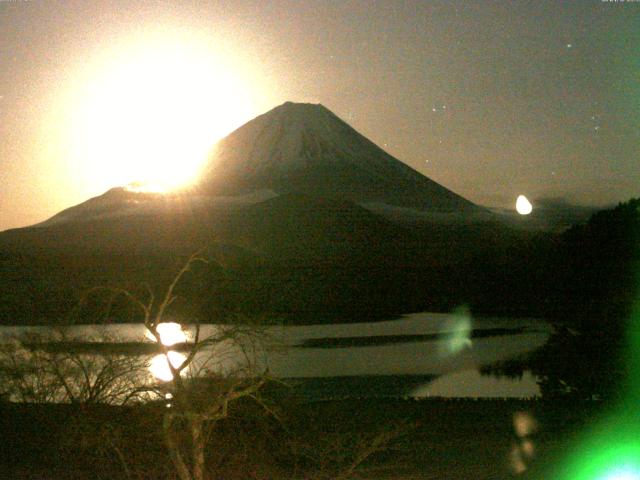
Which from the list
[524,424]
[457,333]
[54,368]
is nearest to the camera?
[54,368]

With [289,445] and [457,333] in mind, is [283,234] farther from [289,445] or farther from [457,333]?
[289,445]

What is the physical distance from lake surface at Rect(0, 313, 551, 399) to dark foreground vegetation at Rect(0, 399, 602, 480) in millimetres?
1109

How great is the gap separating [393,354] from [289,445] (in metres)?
14.9

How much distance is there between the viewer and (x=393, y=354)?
76.6 ft

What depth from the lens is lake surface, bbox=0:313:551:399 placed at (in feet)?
52.5

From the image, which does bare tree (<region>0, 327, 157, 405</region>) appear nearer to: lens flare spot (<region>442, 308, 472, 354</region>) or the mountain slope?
lens flare spot (<region>442, 308, 472, 354</region>)

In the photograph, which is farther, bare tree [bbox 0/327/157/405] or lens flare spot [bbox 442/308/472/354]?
lens flare spot [bbox 442/308/472/354]

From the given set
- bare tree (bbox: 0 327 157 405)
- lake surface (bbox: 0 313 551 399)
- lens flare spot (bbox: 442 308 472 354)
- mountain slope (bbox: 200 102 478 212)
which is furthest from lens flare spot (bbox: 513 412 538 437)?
mountain slope (bbox: 200 102 478 212)

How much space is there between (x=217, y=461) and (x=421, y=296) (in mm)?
40077

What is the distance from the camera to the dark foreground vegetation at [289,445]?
7.83 meters

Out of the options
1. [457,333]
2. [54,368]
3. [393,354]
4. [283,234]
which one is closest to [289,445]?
[54,368]

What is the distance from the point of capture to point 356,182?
3329 inches

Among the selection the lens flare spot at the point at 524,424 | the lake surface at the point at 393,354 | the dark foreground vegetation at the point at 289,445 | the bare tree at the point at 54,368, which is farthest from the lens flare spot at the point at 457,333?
the bare tree at the point at 54,368

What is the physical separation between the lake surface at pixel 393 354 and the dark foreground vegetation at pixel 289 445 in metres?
1.11
